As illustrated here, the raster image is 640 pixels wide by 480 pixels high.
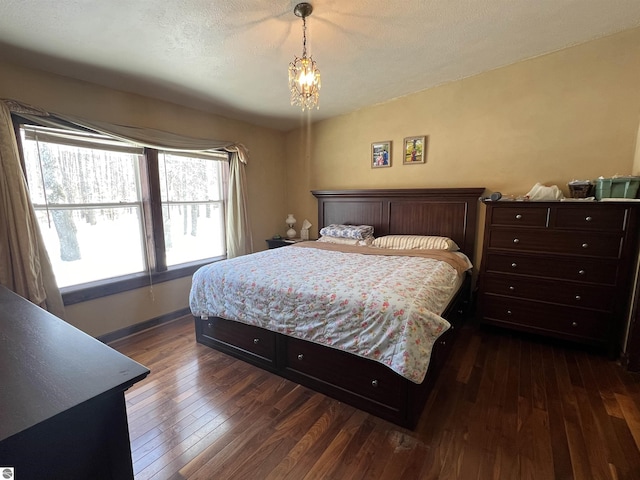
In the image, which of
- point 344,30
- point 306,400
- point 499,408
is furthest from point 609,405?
point 344,30

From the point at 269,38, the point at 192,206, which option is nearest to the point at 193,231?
the point at 192,206

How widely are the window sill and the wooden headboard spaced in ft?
6.44

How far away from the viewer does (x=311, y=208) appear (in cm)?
440

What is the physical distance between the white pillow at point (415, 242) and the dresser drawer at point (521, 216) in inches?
20.2

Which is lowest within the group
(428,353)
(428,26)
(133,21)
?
(428,353)

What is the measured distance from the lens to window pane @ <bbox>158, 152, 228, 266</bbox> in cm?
321

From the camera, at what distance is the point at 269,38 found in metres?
2.17

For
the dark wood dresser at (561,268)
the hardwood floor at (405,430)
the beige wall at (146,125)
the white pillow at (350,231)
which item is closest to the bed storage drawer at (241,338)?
the hardwood floor at (405,430)

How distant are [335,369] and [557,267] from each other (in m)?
2.08

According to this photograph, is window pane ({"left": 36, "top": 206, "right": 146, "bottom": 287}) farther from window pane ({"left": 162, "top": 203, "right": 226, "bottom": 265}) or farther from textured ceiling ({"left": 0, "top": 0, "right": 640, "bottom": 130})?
textured ceiling ({"left": 0, "top": 0, "right": 640, "bottom": 130})

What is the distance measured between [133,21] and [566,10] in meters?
2.96

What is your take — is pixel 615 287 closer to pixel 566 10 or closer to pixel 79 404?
pixel 566 10

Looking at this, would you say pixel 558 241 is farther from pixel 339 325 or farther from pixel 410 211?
pixel 339 325

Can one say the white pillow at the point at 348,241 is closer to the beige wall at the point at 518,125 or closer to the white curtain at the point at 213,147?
the beige wall at the point at 518,125
